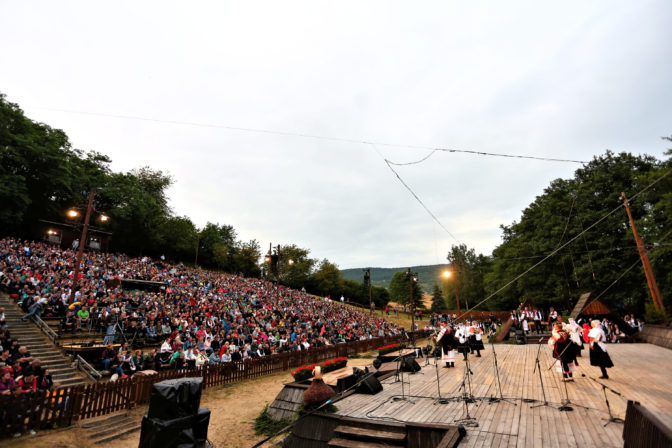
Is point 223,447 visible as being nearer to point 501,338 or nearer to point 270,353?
point 270,353

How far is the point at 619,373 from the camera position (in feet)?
33.4

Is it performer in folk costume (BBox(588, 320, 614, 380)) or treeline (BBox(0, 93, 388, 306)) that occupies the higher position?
treeline (BBox(0, 93, 388, 306))

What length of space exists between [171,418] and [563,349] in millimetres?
10806

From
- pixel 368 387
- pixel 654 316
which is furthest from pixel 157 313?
pixel 654 316

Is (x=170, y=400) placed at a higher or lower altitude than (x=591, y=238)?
lower

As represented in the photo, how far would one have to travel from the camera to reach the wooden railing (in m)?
3.38

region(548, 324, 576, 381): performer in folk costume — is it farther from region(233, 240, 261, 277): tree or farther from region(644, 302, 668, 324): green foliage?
→ region(233, 240, 261, 277): tree

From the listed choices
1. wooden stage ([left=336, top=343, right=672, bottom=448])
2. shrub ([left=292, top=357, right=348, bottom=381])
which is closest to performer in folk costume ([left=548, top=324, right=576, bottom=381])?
wooden stage ([left=336, top=343, right=672, bottom=448])

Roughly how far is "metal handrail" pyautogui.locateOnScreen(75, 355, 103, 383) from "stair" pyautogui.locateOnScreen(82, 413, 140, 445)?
3062mm

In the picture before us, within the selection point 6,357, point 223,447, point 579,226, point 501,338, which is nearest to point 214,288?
point 6,357

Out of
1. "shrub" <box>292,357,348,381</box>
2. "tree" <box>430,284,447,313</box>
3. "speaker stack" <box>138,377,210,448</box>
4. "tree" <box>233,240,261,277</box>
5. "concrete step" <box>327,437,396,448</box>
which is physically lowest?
"concrete step" <box>327,437,396,448</box>

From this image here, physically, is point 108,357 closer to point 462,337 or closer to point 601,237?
point 462,337

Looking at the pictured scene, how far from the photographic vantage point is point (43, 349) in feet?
42.3

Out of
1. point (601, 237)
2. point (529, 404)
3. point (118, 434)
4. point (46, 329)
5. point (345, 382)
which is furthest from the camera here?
point (601, 237)
